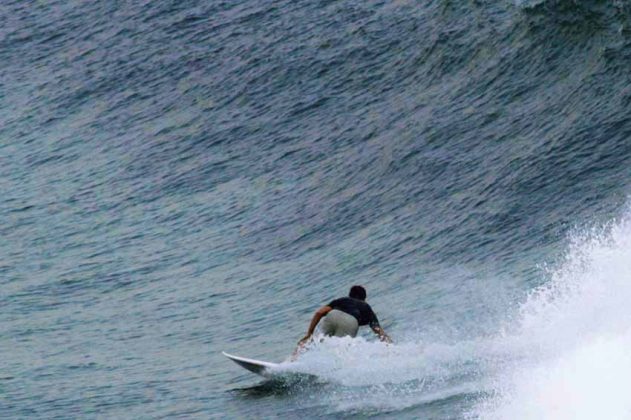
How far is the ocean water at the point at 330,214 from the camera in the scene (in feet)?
79.4

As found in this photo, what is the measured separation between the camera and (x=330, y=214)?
36406 millimetres

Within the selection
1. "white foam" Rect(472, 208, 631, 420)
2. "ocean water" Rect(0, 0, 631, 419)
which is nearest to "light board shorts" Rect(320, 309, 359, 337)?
"ocean water" Rect(0, 0, 631, 419)

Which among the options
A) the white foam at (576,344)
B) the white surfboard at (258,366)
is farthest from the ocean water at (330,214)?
the white surfboard at (258,366)

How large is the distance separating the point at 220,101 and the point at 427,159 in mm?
13428

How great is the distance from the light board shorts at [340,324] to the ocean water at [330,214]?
0.25 meters

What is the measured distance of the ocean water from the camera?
24203mm

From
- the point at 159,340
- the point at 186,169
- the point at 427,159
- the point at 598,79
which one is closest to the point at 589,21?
the point at 598,79

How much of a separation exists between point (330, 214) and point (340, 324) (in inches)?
471

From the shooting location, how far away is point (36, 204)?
147ft

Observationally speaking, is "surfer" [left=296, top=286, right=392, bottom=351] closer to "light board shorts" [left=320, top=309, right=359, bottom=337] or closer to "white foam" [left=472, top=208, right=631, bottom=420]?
"light board shorts" [left=320, top=309, right=359, bottom=337]

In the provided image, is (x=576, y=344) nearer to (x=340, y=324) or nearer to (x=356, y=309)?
(x=356, y=309)

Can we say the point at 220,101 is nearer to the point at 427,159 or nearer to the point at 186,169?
the point at 186,169

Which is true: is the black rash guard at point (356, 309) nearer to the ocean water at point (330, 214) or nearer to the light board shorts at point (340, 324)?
the light board shorts at point (340, 324)

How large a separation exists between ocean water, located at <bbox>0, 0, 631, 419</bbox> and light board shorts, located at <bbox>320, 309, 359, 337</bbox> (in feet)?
0.83
